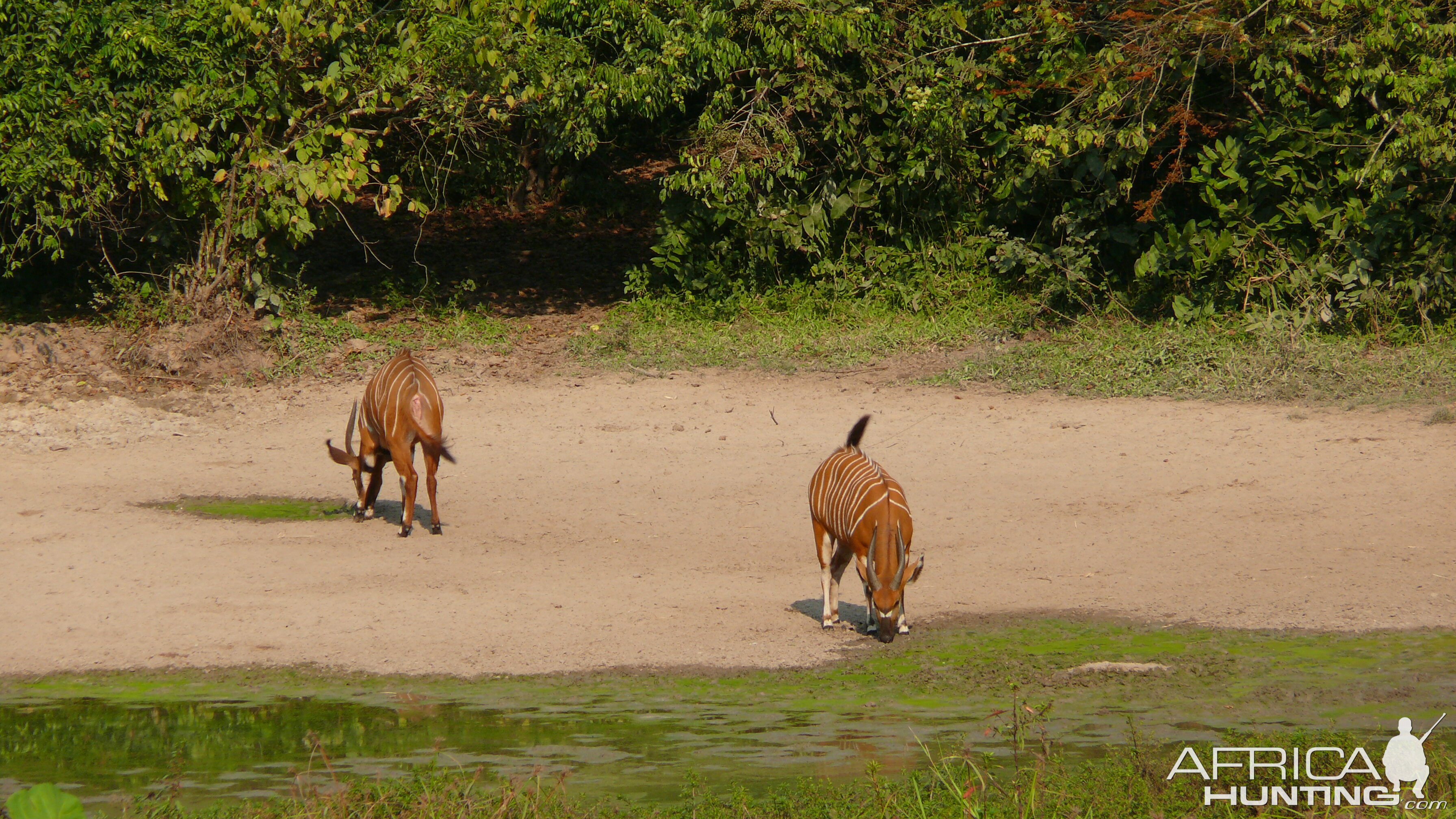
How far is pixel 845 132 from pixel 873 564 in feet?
30.5

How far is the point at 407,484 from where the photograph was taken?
34.2 ft

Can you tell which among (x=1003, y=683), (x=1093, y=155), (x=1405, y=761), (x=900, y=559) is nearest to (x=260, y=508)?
(x=900, y=559)

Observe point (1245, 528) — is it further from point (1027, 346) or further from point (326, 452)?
point (326, 452)

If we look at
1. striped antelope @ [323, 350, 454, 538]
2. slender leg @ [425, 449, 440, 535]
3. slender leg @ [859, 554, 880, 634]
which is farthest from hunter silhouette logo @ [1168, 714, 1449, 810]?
striped antelope @ [323, 350, 454, 538]

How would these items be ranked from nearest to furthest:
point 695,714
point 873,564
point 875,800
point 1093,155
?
point 875,800 → point 695,714 → point 873,564 → point 1093,155

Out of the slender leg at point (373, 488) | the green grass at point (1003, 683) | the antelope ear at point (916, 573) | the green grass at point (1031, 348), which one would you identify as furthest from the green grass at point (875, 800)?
the green grass at point (1031, 348)

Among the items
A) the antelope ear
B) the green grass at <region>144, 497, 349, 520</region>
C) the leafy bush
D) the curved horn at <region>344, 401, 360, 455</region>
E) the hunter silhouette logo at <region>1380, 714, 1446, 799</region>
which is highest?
the leafy bush

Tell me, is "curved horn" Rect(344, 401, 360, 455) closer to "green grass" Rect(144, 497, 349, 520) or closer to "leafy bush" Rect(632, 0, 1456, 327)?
"green grass" Rect(144, 497, 349, 520)

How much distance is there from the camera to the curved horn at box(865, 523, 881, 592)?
7.87 meters

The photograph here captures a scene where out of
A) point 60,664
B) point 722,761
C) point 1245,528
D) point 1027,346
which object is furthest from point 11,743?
point 1027,346

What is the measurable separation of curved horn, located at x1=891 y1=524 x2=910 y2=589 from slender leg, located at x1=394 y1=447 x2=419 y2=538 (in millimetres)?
3971

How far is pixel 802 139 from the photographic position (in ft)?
54.6

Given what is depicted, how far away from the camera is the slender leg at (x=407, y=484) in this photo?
10297 millimetres

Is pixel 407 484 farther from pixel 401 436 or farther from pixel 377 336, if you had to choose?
pixel 377 336
